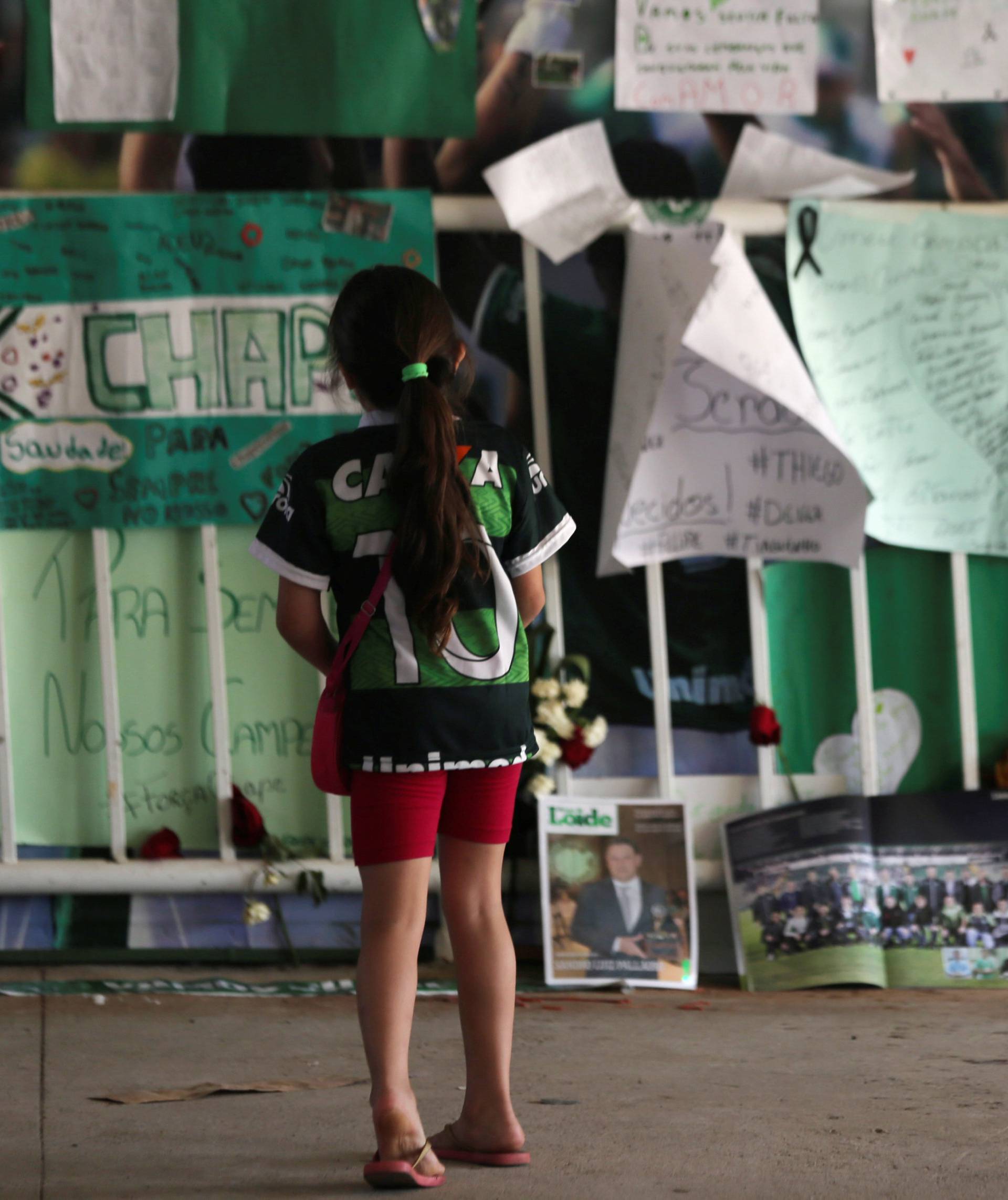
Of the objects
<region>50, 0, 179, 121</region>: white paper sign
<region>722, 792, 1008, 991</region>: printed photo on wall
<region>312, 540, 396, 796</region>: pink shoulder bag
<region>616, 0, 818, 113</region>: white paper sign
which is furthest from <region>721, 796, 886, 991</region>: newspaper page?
<region>50, 0, 179, 121</region>: white paper sign

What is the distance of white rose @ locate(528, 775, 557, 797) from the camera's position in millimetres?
2762

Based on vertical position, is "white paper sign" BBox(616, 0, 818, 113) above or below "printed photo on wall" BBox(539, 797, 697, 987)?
above

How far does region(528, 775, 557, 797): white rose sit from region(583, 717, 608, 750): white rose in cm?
11

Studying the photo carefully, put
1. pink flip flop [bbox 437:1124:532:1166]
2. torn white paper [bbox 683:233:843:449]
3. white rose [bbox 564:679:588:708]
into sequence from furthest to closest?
white rose [bbox 564:679:588:708] → torn white paper [bbox 683:233:843:449] → pink flip flop [bbox 437:1124:532:1166]

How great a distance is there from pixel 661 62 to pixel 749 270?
0.49 meters

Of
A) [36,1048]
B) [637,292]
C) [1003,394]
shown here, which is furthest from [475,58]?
[36,1048]

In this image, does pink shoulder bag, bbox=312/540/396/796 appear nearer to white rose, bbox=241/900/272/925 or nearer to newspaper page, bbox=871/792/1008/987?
white rose, bbox=241/900/272/925

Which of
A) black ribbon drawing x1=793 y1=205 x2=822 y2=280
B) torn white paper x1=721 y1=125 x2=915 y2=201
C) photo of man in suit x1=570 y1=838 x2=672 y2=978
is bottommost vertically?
photo of man in suit x1=570 y1=838 x2=672 y2=978

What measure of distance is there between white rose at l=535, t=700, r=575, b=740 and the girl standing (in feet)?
3.43

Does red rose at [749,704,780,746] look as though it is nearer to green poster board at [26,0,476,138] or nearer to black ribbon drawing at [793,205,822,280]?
black ribbon drawing at [793,205,822,280]

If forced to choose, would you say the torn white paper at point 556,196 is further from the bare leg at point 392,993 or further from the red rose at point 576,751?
the bare leg at point 392,993

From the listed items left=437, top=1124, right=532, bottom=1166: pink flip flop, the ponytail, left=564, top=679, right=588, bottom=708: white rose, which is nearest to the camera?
the ponytail

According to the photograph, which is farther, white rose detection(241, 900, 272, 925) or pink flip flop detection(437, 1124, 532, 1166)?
white rose detection(241, 900, 272, 925)

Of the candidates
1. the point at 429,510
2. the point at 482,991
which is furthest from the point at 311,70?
the point at 482,991
